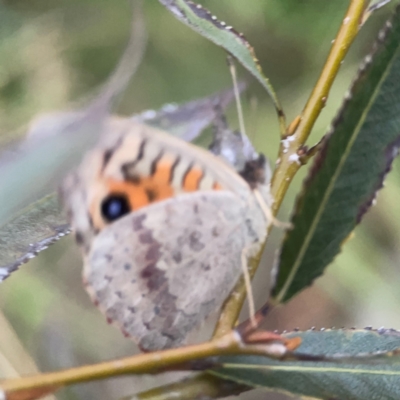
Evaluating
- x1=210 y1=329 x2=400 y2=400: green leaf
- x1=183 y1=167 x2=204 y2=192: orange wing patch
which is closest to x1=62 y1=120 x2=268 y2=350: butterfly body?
x1=183 y1=167 x2=204 y2=192: orange wing patch

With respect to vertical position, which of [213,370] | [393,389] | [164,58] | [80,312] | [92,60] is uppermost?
[92,60]

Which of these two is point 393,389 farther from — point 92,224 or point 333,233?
point 92,224

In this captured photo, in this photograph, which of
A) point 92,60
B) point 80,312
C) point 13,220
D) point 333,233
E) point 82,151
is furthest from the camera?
point 92,60

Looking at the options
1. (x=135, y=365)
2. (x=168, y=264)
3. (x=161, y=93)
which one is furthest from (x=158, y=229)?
(x=161, y=93)

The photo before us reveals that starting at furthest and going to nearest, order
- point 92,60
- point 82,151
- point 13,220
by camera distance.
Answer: point 92,60
point 13,220
point 82,151

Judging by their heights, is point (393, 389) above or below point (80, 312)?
above

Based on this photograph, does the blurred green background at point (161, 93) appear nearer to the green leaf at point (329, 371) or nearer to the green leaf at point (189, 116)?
the green leaf at point (189, 116)

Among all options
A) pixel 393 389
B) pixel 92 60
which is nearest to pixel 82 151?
pixel 393 389

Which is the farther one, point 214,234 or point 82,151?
point 214,234
